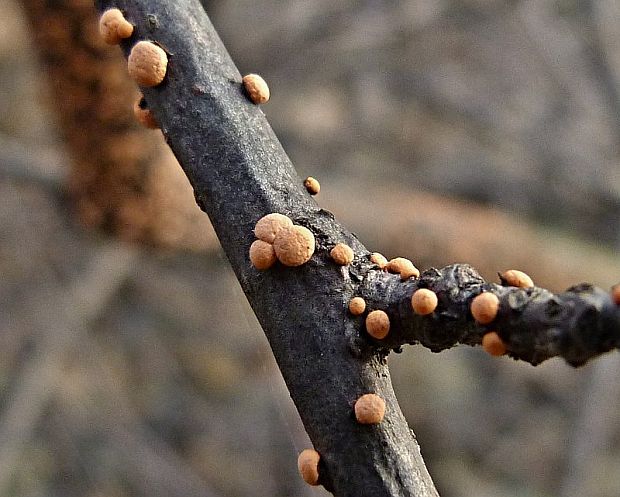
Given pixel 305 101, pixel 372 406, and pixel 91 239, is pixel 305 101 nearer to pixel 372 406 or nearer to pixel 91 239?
pixel 91 239

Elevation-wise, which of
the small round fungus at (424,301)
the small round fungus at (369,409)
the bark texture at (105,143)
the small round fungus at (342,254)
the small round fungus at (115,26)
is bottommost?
the small round fungus at (369,409)

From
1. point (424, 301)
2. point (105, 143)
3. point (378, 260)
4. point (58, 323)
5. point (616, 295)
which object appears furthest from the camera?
point (58, 323)

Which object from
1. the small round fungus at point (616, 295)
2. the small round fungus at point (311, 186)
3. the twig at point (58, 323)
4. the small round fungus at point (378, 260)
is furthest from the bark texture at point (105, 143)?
the small round fungus at point (616, 295)

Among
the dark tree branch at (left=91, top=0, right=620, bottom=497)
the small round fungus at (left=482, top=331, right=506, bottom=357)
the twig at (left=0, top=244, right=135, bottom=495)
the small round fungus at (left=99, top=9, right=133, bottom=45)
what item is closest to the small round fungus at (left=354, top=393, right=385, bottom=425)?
the dark tree branch at (left=91, top=0, right=620, bottom=497)

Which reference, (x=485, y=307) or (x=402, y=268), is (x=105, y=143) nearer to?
(x=402, y=268)

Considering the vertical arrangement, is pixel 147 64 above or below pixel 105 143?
below

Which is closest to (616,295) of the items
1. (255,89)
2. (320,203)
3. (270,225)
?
(270,225)

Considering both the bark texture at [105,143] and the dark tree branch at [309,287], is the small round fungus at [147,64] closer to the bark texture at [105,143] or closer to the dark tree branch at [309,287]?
the dark tree branch at [309,287]
